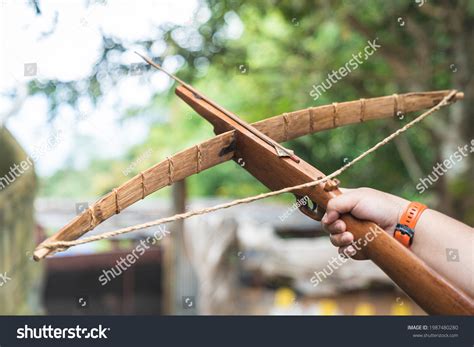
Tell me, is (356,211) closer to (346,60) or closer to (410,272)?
(410,272)

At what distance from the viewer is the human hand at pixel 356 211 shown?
66 centimetres

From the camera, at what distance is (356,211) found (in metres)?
0.66

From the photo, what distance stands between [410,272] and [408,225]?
0.23ft

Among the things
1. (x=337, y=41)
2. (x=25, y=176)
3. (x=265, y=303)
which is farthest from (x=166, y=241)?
(x=337, y=41)

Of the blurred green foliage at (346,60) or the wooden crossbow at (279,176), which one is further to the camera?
the blurred green foliage at (346,60)

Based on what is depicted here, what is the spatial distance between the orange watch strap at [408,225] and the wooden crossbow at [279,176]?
35 mm

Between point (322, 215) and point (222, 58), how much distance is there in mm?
1435

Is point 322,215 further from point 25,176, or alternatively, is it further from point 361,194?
point 25,176

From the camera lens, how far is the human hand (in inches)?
25.8

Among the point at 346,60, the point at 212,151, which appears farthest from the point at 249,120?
the point at 212,151

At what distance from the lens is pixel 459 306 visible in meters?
0.60

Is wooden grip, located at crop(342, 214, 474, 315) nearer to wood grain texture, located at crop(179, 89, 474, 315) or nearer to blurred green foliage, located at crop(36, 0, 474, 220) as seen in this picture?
wood grain texture, located at crop(179, 89, 474, 315)

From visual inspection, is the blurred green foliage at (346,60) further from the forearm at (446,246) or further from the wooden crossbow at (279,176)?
the forearm at (446,246)

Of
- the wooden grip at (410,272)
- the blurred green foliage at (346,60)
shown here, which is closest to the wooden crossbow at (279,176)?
the wooden grip at (410,272)
